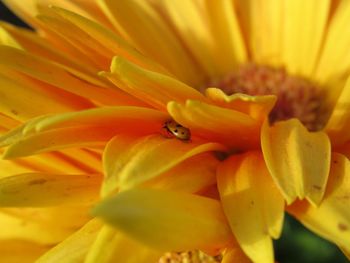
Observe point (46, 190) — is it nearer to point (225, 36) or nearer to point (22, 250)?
point (22, 250)

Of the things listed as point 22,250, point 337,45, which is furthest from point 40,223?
point 337,45

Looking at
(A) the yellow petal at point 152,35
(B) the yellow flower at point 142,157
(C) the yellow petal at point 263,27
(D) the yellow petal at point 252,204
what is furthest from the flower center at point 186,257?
(C) the yellow petal at point 263,27

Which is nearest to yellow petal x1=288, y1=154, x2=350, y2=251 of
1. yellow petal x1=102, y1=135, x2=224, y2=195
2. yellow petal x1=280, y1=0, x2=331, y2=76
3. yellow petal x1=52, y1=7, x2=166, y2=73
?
yellow petal x1=102, y1=135, x2=224, y2=195

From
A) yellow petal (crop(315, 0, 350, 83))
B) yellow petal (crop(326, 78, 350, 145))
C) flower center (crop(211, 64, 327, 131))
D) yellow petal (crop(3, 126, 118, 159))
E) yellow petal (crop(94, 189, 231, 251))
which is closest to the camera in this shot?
yellow petal (crop(94, 189, 231, 251))

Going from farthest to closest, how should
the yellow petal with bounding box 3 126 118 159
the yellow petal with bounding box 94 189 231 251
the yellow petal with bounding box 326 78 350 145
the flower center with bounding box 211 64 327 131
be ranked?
the flower center with bounding box 211 64 327 131, the yellow petal with bounding box 326 78 350 145, the yellow petal with bounding box 3 126 118 159, the yellow petal with bounding box 94 189 231 251

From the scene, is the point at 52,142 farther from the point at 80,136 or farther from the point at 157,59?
the point at 157,59

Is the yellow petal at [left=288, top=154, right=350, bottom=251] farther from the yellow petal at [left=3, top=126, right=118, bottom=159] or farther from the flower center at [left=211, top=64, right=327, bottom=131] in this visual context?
the flower center at [left=211, top=64, right=327, bottom=131]

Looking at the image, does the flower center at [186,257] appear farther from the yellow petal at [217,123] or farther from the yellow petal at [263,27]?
the yellow petal at [263,27]

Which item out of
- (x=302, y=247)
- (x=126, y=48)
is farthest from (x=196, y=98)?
(x=302, y=247)
